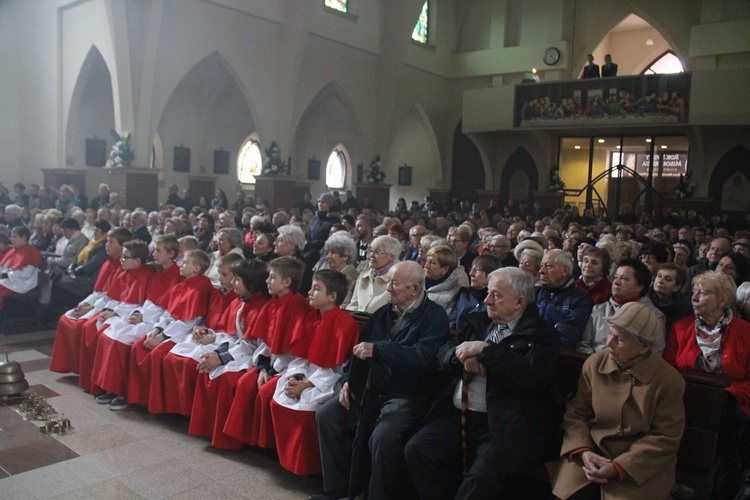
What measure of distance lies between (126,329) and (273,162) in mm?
11796

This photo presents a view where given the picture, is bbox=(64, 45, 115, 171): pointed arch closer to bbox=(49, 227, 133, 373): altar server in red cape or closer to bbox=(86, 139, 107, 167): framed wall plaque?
bbox=(86, 139, 107, 167): framed wall plaque

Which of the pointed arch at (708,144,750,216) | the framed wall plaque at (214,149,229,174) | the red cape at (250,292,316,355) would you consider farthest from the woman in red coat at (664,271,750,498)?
the framed wall plaque at (214,149,229,174)

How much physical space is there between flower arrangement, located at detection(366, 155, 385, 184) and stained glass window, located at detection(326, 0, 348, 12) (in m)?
4.53

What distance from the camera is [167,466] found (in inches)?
167

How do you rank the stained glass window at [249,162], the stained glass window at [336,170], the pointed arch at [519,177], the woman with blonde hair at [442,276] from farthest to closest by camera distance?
1. the stained glass window at [336,170]
2. the stained glass window at [249,162]
3. the pointed arch at [519,177]
4. the woman with blonde hair at [442,276]

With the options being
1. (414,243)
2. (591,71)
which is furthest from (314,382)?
(591,71)

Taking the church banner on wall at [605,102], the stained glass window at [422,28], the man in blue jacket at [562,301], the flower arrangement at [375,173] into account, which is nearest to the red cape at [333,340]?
the man in blue jacket at [562,301]

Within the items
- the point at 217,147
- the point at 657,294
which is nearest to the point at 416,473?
the point at 657,294

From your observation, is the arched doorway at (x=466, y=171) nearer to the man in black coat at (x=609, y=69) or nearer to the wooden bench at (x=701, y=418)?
the man in black coat at (x=609, y=69)

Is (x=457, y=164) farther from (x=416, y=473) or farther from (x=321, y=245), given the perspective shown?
(x=416, y=473)

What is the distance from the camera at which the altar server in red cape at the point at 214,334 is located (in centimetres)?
474

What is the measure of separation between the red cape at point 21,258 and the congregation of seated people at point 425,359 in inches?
89.0

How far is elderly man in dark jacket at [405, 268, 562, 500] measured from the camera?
311 centimetres

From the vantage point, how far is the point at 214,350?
4789 millimetres
